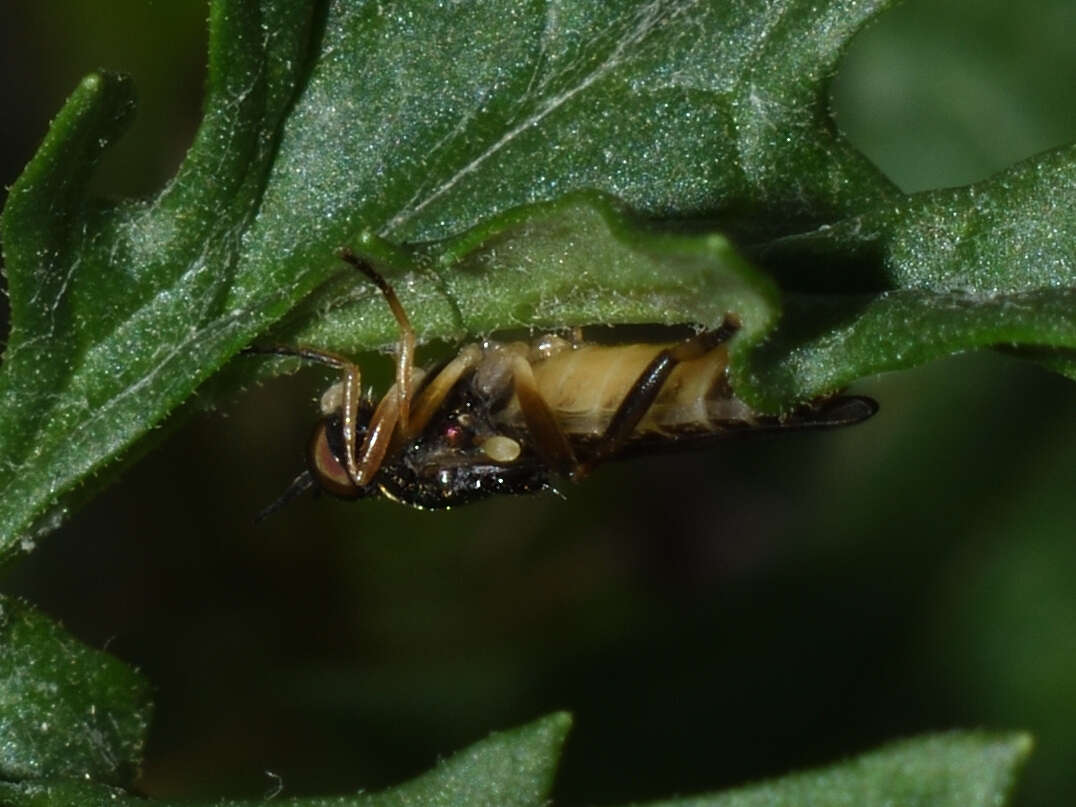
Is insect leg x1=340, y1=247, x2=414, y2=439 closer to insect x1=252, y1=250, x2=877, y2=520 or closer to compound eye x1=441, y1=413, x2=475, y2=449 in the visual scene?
insect x1=252, y1=250, x2=877, y2=520

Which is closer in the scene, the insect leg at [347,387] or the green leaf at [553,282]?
the green leaf at [553,282]

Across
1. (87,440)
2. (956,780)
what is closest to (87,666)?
(87,440)

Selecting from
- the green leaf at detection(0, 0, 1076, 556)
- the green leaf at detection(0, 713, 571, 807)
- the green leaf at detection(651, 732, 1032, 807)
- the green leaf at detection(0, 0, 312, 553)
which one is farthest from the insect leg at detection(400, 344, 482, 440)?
the green leaf at detection(651, 732, 1032, 807)

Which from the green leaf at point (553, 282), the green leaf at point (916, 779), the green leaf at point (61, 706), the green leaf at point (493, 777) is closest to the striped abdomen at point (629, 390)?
the green leaf at point (553, 282)

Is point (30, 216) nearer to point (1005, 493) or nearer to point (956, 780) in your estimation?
point (956, 780)

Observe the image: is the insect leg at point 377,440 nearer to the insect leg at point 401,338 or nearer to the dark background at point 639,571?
the insect leg at point 401,338

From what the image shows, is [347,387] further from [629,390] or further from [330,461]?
[629,390]

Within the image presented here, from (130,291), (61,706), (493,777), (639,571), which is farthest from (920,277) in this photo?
(639,571)
